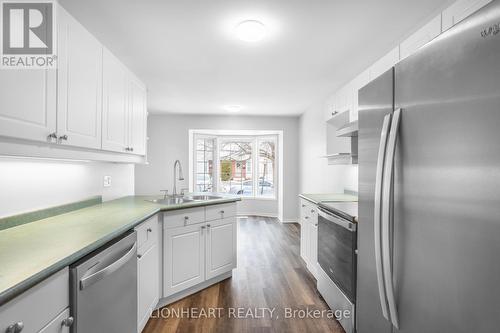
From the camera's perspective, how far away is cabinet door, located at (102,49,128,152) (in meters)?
1.90

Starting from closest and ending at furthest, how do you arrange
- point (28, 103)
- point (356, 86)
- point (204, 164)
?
point (28, 103), point (356, 86), point (204, 164)

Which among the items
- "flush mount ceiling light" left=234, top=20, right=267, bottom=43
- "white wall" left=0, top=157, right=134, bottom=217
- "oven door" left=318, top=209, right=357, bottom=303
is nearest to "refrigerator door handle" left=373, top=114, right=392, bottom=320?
"oven door" left=318, top=209, right=357, bottom=303

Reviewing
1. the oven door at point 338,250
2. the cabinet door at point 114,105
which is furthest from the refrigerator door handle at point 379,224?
the cabinet door at point 114,105

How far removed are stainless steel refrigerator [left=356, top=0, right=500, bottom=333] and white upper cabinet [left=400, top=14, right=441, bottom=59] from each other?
1.16m

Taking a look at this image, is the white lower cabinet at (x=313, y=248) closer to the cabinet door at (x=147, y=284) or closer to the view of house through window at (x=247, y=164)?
the cabinet door at (x=147, y=284)

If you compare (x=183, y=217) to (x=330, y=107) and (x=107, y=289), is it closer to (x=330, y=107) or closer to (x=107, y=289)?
(x=107, y=289)

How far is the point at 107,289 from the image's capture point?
1252 mm

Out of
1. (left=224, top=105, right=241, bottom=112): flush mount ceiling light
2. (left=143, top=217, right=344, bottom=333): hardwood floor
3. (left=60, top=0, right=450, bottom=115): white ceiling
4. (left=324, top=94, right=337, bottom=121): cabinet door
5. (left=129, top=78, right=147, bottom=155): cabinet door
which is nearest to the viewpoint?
(left=60, top=0, right=450, bottom=115): white ceiling

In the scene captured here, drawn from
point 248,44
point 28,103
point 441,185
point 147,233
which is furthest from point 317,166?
point 28,103

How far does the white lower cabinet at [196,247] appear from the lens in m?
2.24

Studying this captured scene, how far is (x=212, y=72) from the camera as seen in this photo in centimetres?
303

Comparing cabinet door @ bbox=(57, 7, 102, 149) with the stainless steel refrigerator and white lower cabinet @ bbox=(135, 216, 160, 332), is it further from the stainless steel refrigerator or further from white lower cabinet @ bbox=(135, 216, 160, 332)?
the stainless steel refrigerator

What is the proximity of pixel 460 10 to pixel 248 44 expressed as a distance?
5.11ft

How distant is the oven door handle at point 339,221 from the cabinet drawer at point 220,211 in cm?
101
